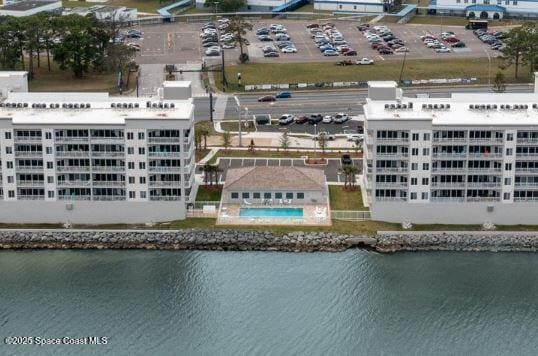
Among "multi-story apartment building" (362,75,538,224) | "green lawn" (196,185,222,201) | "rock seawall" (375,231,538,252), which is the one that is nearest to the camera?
"rock seawall" (375,231,538,252)

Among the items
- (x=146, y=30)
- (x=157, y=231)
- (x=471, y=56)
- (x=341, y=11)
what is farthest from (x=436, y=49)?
(x=157, y=231)

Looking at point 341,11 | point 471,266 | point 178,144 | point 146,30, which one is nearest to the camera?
point 471,266

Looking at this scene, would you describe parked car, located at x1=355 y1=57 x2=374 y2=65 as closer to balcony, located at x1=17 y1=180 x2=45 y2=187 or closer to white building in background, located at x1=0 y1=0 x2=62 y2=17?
white building in background, located at x1=0 y1=0 x2=62 y2=17

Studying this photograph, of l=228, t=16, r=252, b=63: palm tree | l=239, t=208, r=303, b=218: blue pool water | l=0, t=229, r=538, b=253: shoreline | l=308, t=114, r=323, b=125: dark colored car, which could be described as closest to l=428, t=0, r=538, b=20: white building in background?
l=228, t=16, r=252, b=63: palm tree

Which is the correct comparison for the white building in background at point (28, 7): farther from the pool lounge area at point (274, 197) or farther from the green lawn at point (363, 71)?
the pool lounge area at point (274, 197)

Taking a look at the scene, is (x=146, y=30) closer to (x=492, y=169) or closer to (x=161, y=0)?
(x=161, y=0)

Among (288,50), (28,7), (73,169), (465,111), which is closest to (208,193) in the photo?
(73,169)

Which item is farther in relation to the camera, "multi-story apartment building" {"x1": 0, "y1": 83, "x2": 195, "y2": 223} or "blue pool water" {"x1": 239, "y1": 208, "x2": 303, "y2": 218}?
"blue pool water" {"x1": 239, "y1": 208, "x2": 303, "y2": 218}
